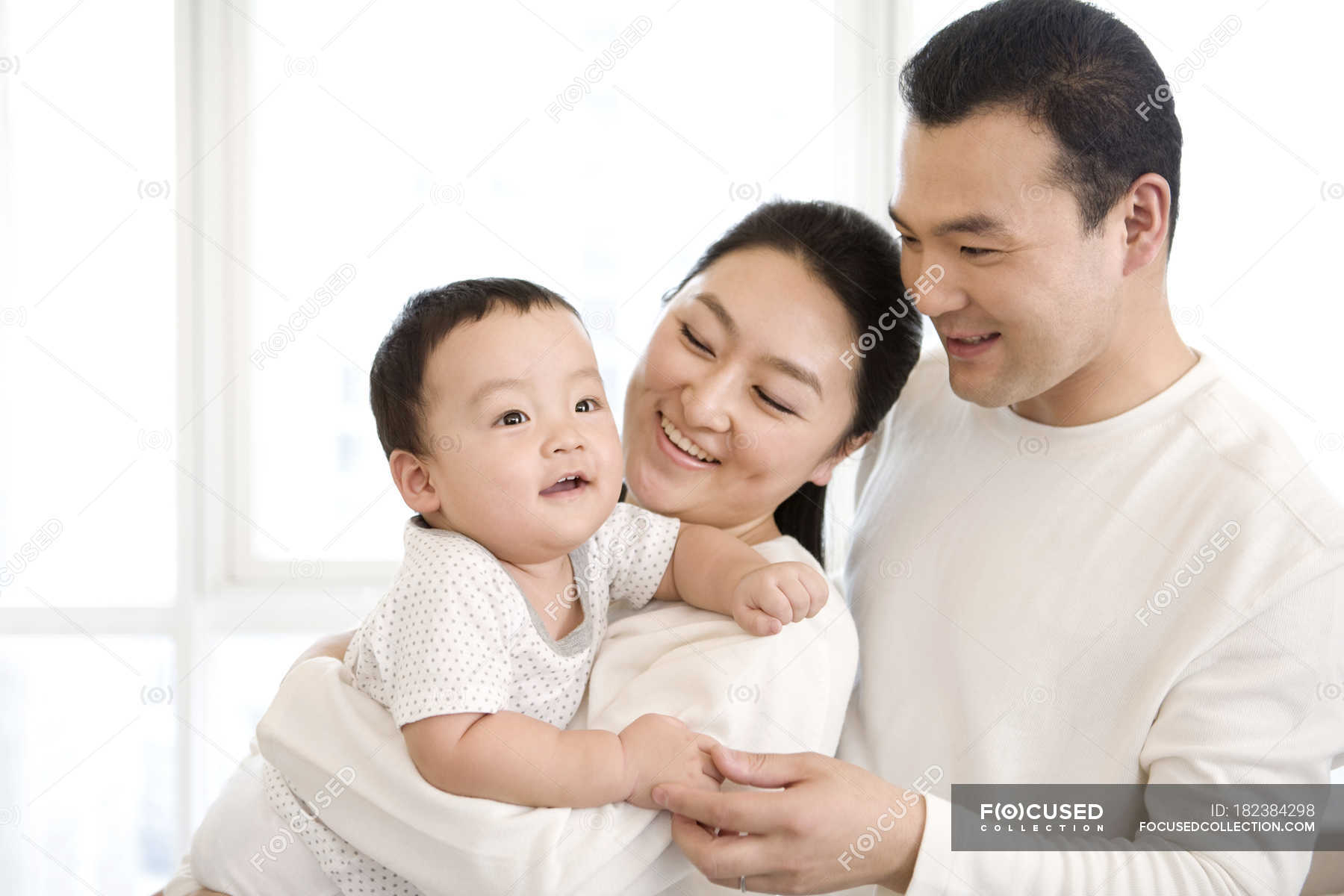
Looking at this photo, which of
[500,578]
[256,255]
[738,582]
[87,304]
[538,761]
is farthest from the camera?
[256,255]

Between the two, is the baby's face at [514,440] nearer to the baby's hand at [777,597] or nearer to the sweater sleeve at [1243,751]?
the baby's hand at [777,597]

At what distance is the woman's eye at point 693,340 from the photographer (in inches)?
60.8

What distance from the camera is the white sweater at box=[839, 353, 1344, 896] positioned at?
4.00ft

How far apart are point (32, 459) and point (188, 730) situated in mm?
961

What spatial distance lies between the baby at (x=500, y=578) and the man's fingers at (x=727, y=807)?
3 centimetres

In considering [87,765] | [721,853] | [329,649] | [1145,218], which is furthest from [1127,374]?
[87,765]

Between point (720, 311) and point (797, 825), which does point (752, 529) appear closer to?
point (720, 311)

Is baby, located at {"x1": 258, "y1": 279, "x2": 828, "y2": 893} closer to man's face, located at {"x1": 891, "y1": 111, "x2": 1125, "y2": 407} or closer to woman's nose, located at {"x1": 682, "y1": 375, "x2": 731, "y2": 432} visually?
woman's nose, located at {"x1": 682, "y1": 375, "x2": 731, "y2": 432}

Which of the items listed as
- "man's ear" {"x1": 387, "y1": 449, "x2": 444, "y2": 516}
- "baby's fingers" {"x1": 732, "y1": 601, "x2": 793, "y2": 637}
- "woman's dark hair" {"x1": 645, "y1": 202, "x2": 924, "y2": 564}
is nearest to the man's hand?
"baby's fingers" {"x1": 732, "y1": 601, "x2": 793, "y2": 637}

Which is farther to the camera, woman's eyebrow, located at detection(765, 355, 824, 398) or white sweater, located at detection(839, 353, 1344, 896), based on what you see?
woman's eyebrow, located at detection(765, 355, 824, 398)

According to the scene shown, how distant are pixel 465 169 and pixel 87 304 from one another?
4.00 ft

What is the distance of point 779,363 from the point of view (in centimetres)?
150

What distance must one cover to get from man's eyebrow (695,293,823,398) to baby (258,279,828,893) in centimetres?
27

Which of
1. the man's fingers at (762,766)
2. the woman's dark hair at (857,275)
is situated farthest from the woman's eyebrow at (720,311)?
the man's fingers at (762,766)
